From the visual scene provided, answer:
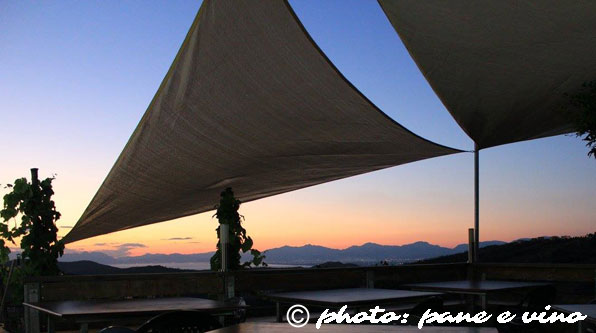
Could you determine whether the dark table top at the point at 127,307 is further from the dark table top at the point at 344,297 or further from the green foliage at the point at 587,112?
the green foliage at the point at 587,112

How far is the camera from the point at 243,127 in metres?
6.16

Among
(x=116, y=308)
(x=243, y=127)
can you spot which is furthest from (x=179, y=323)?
(x=243, y=127)

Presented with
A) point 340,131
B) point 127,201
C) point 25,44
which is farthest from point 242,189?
point 25,44

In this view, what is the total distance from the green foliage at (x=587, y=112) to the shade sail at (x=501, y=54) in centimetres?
9

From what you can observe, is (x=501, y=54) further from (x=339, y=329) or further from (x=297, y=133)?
(x=339, y=329)

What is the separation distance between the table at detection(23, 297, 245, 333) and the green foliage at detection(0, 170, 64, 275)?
4.92 feet

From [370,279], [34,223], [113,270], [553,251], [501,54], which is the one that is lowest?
[113,270]

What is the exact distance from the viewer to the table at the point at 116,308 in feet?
13.1

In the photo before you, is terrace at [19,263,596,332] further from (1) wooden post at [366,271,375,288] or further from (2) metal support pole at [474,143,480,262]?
(2) metal support pole at [474,143,480,262]

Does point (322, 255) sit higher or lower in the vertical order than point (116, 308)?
lower

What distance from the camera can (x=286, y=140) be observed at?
657cm

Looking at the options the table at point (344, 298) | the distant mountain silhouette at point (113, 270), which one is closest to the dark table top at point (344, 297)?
the table at point (344, 298)

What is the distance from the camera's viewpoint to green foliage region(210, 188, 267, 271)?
6785mm

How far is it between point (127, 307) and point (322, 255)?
9102 mm
